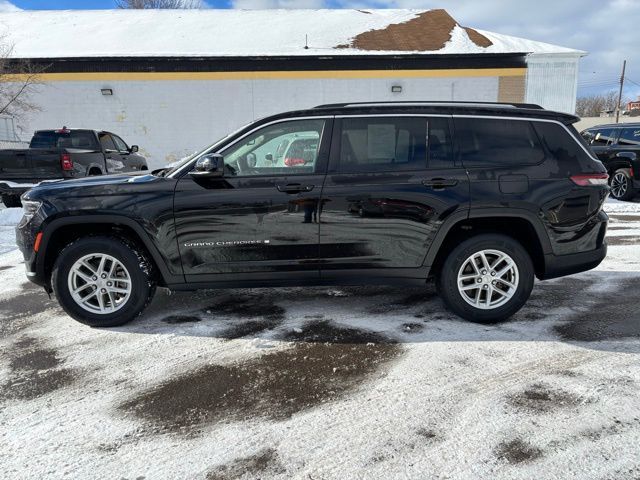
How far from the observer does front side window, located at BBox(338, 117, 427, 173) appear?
3.86 m

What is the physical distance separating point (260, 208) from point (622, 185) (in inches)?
415

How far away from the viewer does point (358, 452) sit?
2383 mm

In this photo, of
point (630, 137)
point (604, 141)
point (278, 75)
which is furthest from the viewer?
point (278, 75)

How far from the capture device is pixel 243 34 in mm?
19906

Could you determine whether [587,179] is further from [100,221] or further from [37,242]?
[37,242]

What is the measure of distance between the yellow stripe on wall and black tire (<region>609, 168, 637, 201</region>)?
7.91m

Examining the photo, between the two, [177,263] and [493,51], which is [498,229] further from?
[493,51]

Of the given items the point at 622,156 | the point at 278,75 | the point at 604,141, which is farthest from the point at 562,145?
the point at 278,75

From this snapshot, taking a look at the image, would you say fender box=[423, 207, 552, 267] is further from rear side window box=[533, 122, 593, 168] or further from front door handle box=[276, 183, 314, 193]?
front door handle box=[276, 183, 314, 193]

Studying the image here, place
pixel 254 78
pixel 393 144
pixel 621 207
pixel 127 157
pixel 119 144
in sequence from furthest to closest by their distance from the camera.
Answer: pixel 254 78 → pixel 119 144 → pixel 127 157 → pixel 621 207 → pixel 393 144

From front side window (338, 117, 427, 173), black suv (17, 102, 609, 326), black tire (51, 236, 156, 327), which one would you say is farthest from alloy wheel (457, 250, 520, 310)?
black tire (51, 236, 156, 327)

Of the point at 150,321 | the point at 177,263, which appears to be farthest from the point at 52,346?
the point at 177,263

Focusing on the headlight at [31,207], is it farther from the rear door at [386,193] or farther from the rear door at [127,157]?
the rear door at [127,157]

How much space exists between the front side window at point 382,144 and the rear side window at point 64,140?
9.08m
